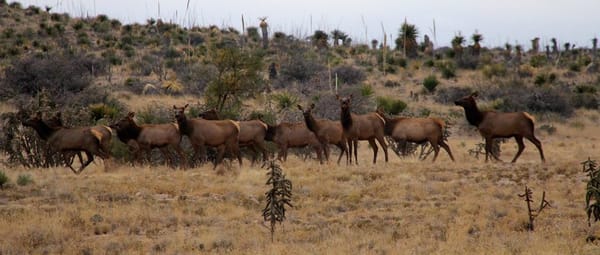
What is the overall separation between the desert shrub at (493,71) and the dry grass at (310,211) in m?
37.1

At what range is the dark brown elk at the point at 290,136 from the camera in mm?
22953

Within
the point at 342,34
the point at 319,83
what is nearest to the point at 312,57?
the point at 319,83

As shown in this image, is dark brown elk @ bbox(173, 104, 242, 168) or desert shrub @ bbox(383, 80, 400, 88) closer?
dark brown elk @ bbox(173, 104, 242, 168)

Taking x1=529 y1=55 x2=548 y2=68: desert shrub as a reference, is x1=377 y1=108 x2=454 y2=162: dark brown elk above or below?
below

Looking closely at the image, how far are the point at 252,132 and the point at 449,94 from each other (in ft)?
97.2

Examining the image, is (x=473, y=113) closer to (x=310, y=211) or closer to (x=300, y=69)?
(x=310, y=211)

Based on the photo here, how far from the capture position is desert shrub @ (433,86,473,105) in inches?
1940

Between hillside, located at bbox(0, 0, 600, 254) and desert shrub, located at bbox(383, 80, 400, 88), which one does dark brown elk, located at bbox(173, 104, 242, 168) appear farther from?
desert shrub, located at bbox(383, 80, 400, 88)

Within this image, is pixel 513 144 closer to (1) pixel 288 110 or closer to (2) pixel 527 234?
(1) pixel 288 110

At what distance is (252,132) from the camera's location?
2247 cm

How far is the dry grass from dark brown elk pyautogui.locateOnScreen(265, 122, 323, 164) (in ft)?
5.66

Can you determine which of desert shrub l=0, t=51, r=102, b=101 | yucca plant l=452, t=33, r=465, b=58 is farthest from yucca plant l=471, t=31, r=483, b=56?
desert shrub l=0, t=51, r=102, b=101

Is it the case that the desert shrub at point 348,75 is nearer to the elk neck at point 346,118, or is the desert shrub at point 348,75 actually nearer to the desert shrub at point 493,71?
the desert shrub at point 493,71

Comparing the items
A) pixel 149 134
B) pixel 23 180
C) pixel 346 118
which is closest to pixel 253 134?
pixel 346 118
